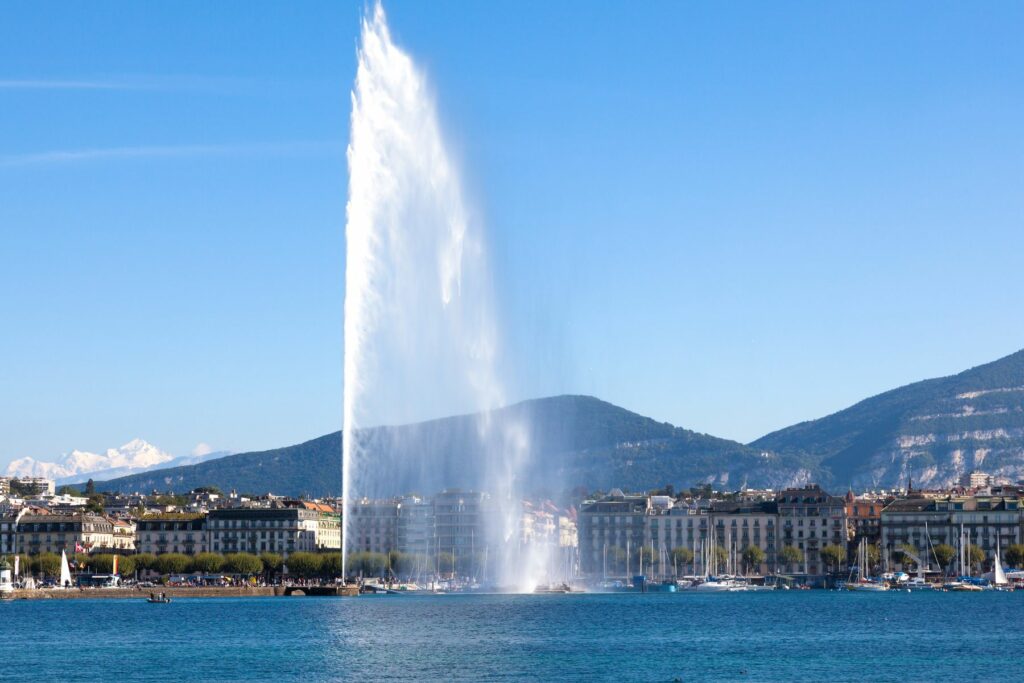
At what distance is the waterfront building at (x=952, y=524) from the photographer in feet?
452

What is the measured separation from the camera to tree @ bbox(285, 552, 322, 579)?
12106 cm

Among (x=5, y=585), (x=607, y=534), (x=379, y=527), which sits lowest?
(x=5, y=585)

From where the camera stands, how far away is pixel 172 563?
127 m

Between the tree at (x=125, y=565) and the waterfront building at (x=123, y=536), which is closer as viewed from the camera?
the tree at (x=125, y=565)

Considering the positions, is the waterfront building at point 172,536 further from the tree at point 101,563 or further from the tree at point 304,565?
the tree at point 304,565

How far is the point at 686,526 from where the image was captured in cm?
14238

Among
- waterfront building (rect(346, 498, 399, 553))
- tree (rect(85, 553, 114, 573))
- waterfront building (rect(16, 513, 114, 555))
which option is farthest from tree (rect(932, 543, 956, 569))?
waterfront building (rect(16, 513, 114, 555))

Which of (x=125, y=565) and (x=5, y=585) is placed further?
(x=125, y=565)

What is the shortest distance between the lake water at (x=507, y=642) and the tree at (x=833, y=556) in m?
42.7

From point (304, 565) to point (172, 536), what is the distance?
22656mm

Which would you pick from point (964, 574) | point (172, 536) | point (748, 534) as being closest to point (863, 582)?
point (964, 574)

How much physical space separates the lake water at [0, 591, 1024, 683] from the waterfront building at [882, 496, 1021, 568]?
154 feet

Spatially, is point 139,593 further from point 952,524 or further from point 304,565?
point 952,524

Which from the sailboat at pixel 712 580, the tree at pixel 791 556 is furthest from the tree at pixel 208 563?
the tree at pixel 791 556
